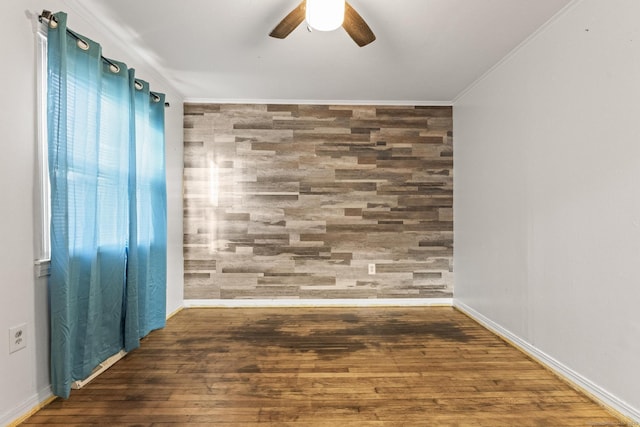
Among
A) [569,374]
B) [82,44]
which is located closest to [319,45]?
[82,44]

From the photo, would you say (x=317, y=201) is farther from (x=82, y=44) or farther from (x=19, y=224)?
(x=19, y=224)

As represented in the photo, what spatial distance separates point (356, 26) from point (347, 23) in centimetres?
6

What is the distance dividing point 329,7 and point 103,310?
2.46 meters

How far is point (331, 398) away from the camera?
6.44 ft

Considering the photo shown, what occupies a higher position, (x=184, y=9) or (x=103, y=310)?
(x=184, y=9)

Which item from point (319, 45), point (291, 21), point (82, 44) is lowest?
point (82, 44)

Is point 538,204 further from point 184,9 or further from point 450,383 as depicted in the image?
point 184,9

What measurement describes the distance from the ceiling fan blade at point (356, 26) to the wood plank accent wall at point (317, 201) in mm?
1860

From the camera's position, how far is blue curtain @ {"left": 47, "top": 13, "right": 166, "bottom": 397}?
6.04 feet

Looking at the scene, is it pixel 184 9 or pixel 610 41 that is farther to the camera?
pixel 184 9

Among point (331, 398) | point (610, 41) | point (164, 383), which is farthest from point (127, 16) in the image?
point (610, 41)

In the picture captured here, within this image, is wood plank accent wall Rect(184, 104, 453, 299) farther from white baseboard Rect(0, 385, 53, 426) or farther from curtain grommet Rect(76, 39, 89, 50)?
white baseboard Rect(0, 385, 53, 426)

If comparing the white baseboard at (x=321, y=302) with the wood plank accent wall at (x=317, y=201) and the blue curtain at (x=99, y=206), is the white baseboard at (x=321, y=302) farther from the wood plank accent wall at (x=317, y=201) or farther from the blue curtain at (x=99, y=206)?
the blue curtain at (x=99, y=206)

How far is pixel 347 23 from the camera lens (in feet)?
6.40
